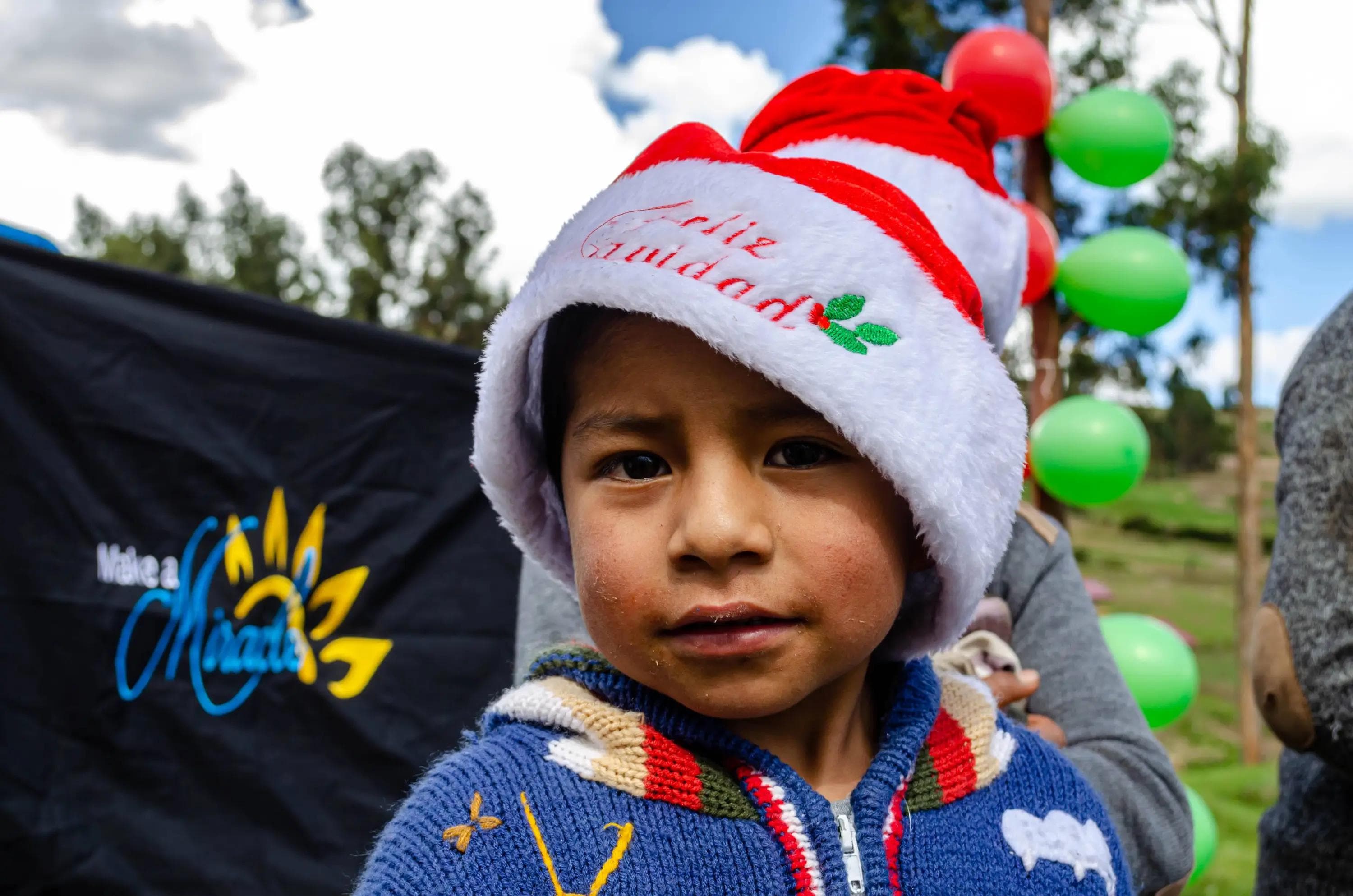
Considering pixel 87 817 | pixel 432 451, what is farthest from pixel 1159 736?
pixel 87 817

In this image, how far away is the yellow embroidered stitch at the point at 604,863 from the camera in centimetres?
89

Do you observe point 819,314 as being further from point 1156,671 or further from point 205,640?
point 1156,671

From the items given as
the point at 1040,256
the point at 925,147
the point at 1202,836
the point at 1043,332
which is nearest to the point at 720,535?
the point at 925,147

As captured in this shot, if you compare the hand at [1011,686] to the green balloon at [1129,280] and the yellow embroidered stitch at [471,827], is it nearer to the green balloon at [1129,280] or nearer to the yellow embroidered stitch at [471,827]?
the yellow embroidered stitch at [471,827]

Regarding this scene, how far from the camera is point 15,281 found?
2.44 metres

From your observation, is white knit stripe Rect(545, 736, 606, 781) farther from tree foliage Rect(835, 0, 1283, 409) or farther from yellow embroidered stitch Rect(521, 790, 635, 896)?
tree foliage Rect(835, 0, 1283, 409)

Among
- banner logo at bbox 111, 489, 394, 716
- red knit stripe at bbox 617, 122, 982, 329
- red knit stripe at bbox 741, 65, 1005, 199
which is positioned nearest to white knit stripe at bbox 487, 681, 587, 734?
red knit stripe at bbox 617, 122, 982, 329

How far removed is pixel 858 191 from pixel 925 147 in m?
0.57

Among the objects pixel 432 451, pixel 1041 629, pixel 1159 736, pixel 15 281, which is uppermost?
pixel 15 281

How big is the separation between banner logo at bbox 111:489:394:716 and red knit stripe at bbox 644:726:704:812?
1987 millimetres

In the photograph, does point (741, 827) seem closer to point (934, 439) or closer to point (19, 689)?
→ point (934, 439)

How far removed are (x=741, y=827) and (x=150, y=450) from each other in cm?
222

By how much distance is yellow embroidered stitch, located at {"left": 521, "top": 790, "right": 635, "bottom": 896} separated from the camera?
2.92 ft

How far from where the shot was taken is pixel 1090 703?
57.3 inches
